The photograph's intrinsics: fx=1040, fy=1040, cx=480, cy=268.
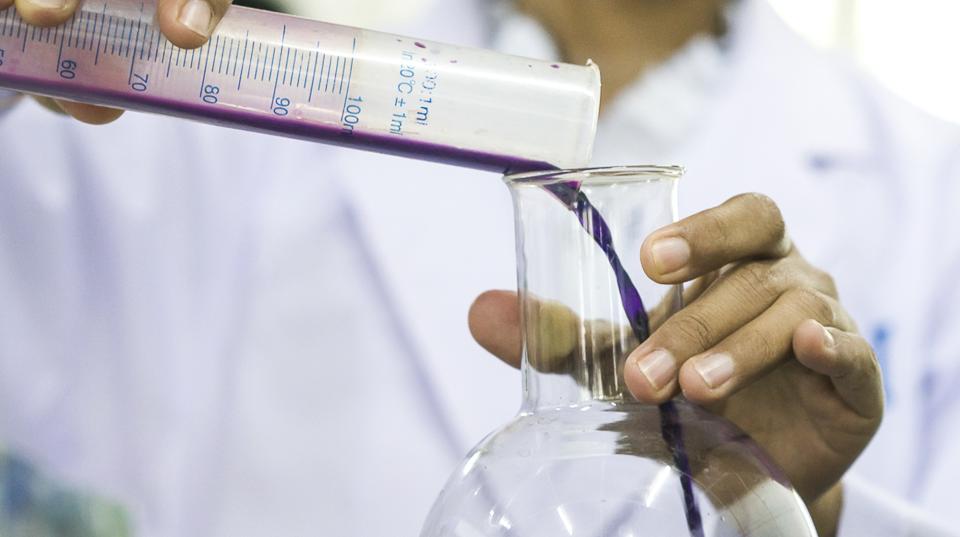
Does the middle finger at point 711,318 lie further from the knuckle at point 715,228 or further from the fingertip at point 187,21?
the fingertip at point 187,21

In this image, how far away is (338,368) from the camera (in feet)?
4.14

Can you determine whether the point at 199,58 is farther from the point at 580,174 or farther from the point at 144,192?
the point at 144,192

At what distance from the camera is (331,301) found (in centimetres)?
127

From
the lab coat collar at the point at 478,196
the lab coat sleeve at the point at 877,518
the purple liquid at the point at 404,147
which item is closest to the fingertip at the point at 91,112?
the purple liquid at the point at 404,147

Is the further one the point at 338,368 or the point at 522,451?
the point at 338,368

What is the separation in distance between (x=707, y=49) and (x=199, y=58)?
2.94 feet

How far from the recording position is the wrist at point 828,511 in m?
0.85

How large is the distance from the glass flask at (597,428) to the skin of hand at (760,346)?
2 centimetres

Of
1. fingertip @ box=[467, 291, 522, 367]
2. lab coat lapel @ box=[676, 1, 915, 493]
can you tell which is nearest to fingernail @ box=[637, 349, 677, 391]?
fingertip @ box=[467, 291, 522, 367]

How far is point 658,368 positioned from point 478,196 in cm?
77

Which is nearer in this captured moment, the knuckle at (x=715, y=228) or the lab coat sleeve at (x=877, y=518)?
the knuckle at (x=715, y=228)

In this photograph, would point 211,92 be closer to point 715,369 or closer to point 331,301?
point 715,369

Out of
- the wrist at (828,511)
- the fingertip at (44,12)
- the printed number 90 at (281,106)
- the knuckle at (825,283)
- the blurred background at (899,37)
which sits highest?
the blurred background at (899,37)

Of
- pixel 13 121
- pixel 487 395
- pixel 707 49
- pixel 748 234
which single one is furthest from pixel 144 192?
pixel 748 234
